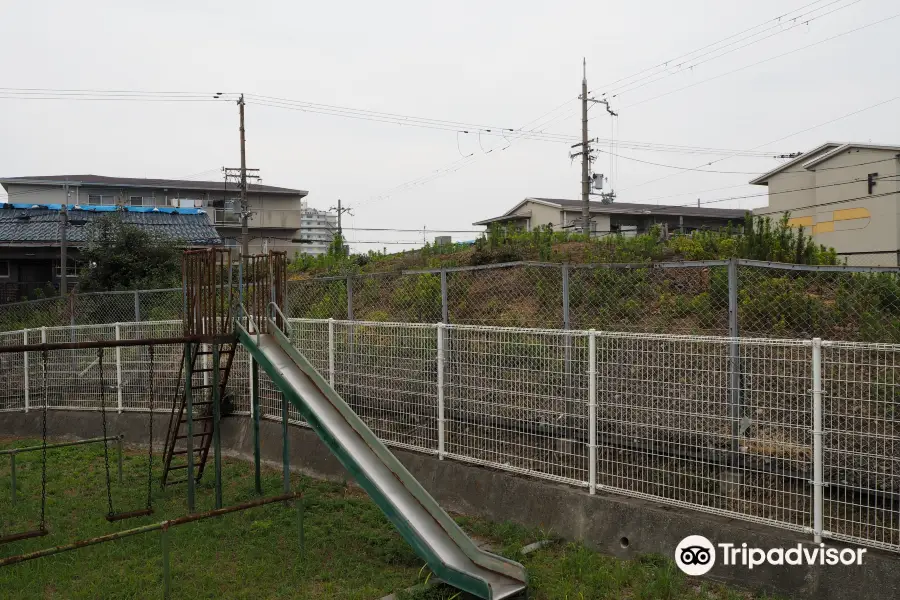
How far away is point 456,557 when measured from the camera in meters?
4.95

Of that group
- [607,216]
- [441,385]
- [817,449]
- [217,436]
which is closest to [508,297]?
[441,385]

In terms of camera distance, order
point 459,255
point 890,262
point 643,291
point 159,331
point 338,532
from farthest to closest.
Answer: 1. point 890,262
2. point 459,255
3. point 159,331
4. point 643,291
5. point 338,532

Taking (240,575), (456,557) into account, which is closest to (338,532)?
(240,575)

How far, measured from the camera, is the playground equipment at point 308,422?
4.82 meters

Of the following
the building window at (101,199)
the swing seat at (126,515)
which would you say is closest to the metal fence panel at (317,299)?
the swing seat at (126,515)

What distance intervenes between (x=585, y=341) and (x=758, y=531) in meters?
2.34

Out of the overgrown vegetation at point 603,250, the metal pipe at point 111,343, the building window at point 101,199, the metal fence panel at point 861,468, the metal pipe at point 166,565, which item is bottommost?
the metal pipe at point 166,565

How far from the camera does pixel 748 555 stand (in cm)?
463

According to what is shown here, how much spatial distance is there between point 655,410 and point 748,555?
3.97ft

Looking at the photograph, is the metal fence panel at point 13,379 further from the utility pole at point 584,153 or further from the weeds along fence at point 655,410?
the utility pole at point 584,153

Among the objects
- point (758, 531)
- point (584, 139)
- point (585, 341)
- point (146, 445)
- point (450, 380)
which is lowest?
point (146, 445)

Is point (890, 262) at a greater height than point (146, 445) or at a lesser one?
greater

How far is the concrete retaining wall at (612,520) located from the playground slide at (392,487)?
38.9 inches

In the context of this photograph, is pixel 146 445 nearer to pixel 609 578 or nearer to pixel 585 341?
pixel 585 341
